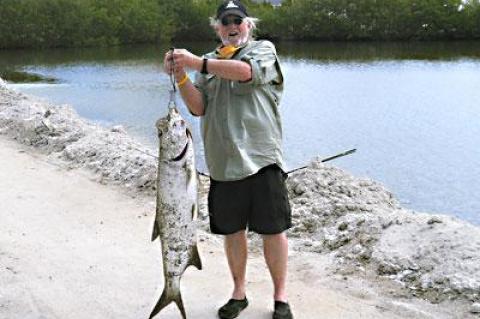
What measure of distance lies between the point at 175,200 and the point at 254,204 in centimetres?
49

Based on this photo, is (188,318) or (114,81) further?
(114,81)

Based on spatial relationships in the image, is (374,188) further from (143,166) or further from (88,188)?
(88,188)

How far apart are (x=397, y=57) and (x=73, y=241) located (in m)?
35.4

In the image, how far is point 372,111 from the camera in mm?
19875

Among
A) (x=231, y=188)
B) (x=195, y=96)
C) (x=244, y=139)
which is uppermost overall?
(x=195, y=96)

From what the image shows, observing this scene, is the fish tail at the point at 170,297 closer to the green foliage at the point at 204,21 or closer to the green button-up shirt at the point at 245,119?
the green button-up shirt at the point at 245,119

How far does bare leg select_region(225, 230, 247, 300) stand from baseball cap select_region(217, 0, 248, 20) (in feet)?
4.48

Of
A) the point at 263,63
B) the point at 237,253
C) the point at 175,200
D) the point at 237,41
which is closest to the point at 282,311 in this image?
the point at 237,253

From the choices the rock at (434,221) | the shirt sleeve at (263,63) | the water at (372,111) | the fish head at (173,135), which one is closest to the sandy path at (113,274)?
the rock at (434,221)

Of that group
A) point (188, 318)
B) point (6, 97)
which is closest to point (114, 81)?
point (6, 97)

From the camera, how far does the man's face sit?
3.96 m

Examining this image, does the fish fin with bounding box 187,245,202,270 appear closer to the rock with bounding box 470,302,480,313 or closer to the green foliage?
the rock with bounding box 470,302,480,313

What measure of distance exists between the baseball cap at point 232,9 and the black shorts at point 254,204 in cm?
95

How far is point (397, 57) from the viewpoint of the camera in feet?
129
